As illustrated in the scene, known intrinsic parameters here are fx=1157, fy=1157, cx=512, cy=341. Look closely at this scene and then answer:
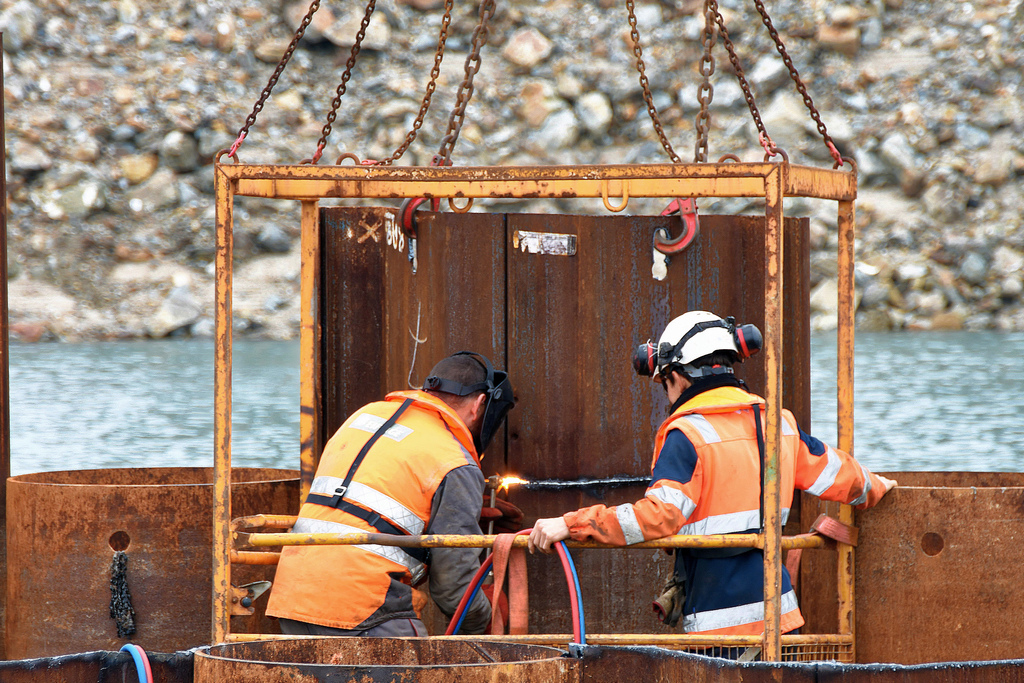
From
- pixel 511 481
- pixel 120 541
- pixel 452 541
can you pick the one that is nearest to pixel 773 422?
pixel 452 541

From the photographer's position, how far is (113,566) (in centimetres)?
458

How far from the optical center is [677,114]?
26.8 metres

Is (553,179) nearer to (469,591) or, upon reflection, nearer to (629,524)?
(629,524)

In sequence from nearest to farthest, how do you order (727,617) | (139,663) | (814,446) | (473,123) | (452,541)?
(139,663) < (452,541) < (727,617) < (814,446) < (473,123)

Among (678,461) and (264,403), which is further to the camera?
(264,403)

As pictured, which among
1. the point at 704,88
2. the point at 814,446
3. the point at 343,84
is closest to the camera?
the point at 814,446

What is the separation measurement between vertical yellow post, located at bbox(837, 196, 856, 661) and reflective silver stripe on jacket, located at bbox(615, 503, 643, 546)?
3.53 feet

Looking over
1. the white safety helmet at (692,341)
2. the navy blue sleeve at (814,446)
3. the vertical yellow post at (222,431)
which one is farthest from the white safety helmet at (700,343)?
the vertical yellow post at (222,431)

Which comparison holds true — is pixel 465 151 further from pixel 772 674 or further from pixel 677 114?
pixel 772 674

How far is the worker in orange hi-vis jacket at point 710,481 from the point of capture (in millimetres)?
3545

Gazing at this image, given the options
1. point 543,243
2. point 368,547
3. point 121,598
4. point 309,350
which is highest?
point 543,243

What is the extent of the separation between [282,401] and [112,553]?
13.8m

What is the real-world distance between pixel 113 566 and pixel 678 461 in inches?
93.4

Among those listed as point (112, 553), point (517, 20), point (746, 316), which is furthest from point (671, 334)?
point (517, 20)
